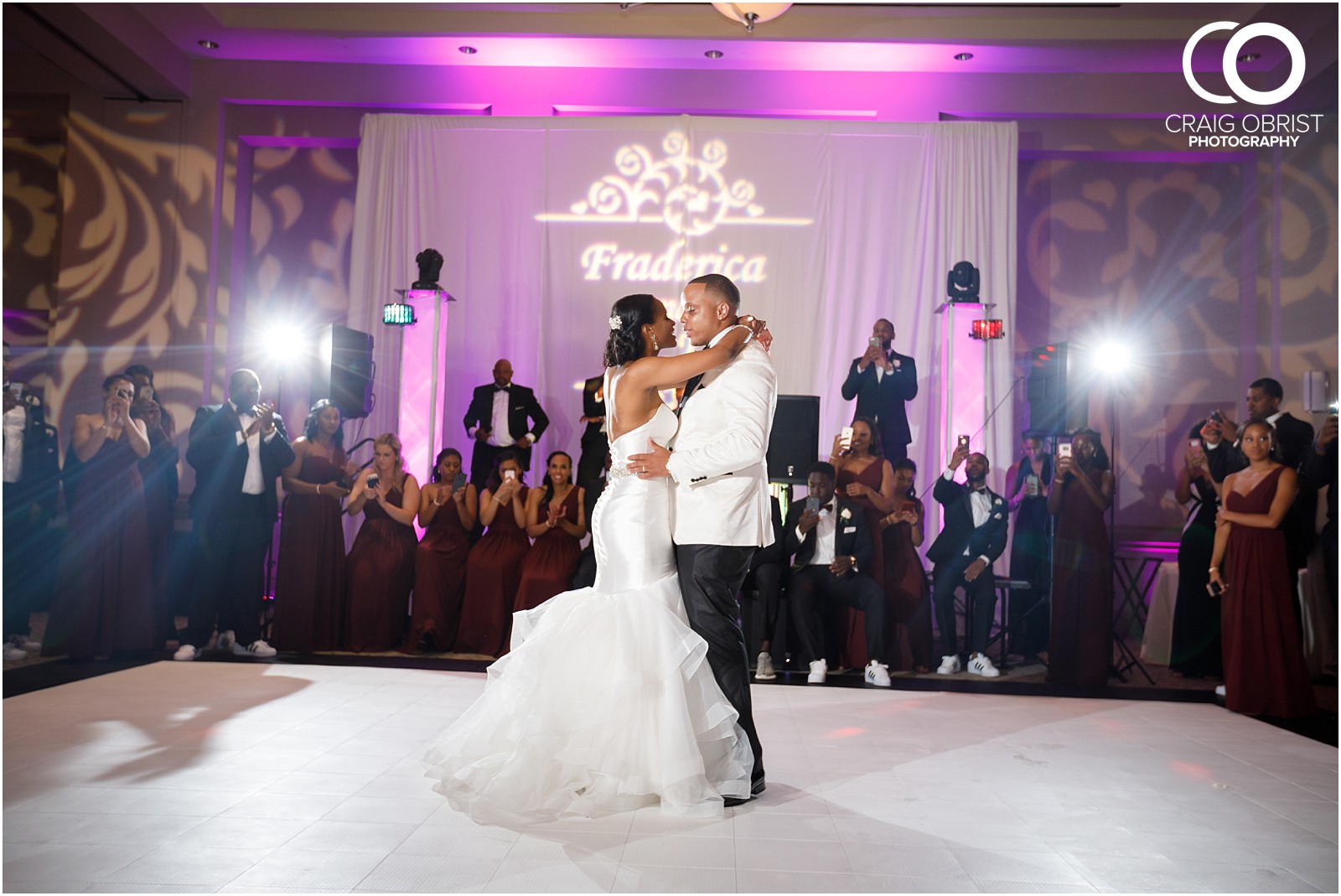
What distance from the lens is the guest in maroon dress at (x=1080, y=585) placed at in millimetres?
5234

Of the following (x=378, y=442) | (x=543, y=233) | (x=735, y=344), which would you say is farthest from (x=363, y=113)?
(x=735, y=344)

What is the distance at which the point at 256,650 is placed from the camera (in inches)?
216

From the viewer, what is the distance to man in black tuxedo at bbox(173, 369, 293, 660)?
5605mm

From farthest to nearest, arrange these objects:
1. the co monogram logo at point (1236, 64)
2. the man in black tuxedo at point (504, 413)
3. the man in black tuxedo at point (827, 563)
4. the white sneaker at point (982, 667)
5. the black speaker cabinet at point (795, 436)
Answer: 1. the man in black tuxedo at point (504, 413)
2. the co monogram logo at point (1236, 64)
3. the black speaker cabinet at point (795, 436)
4. the white sneaker at point (982, 667)
5. the man in black tuxedo at point (827, 563)

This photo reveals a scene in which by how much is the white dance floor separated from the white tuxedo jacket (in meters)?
0.80

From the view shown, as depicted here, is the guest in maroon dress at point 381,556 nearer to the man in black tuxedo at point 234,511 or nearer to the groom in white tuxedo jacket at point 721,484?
the man in black tuxedo at point 234,511

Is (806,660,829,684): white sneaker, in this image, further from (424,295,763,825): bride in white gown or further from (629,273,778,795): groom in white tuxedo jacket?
(424,295,763,825): bride in white gown

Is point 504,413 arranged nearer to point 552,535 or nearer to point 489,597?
point 552,535

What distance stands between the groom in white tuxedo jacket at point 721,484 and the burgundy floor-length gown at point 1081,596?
9.74 feet

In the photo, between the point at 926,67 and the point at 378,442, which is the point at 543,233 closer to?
the point at 378,442

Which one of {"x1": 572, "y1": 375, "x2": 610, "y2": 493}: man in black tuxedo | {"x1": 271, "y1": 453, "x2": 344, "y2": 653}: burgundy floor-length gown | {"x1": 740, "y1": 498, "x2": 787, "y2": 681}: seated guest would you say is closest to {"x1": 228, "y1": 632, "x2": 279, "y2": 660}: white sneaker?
{"x1": 271, "y1": 453, "x2": 344, "y2": 653}: burgundy floor-length gown

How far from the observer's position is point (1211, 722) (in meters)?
4.39

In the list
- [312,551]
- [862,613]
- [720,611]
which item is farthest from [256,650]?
[720,611]
